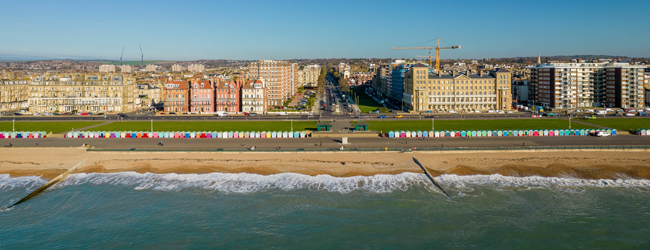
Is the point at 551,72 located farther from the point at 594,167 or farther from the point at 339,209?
the point at 339,209

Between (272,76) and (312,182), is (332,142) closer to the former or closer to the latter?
(312,182)

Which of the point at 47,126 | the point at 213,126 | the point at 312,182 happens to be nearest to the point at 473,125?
the point at 312,182

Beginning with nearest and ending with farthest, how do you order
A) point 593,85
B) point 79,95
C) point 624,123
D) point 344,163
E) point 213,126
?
point 344,163, point 624,123, point 213,126, point 79,95, point 593,85

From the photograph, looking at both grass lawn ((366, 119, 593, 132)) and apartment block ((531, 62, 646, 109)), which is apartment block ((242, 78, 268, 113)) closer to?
grass lawn ((366, 119, 593, 132))

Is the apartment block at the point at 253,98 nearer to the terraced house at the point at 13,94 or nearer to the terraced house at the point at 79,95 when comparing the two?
the terraced house at the point at 79,95

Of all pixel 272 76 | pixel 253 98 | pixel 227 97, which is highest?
pixel 272 76

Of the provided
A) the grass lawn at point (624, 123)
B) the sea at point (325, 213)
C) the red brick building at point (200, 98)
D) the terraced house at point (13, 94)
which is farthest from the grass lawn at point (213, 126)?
the terraced house at point (13, 94)
